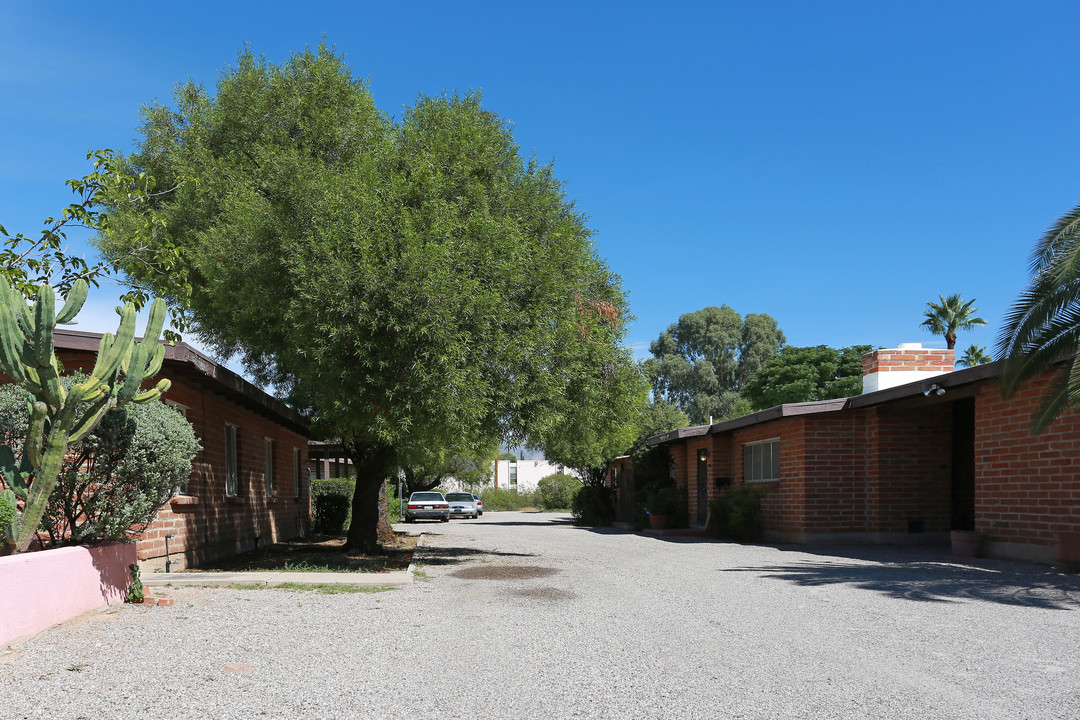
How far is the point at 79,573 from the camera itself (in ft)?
25.9

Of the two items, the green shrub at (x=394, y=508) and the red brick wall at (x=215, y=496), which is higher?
the red brick wall at (x=215, y=496)

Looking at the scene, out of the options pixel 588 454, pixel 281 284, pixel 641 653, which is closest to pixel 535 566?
pixel 588 454

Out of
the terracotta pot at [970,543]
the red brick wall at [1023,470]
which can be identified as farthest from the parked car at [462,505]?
the red brick wall at [1023,470]

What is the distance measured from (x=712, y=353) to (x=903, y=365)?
47548 mm

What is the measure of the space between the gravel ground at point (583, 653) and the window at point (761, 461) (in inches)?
313

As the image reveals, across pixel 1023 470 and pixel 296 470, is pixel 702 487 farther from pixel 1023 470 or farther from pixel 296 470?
pixel 1023 470

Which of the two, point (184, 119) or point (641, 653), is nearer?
point (641, 653)

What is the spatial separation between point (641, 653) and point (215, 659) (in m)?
3.24

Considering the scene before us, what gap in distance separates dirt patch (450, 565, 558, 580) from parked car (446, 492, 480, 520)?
2684cm

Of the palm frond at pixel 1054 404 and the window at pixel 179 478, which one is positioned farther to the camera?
the palm frond at pixel 1054 404

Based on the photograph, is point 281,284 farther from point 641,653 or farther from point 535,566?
point 641,653

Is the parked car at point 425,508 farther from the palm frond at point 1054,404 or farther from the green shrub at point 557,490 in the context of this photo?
the palm frond at point 1054,404

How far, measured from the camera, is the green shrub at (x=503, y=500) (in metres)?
53.9

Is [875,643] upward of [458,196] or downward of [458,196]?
downward
